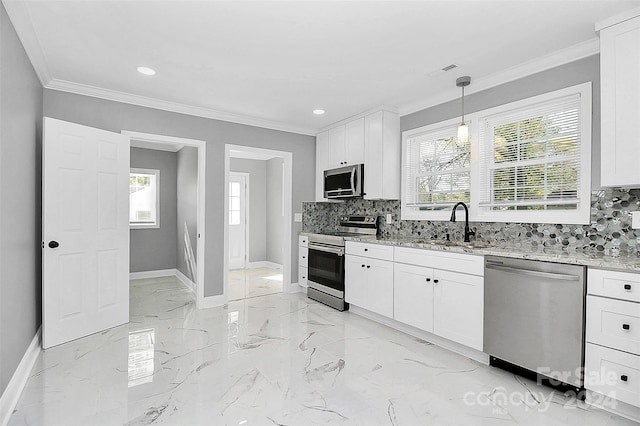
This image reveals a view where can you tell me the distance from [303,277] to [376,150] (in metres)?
2.15

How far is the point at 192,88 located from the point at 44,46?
3.94 feet

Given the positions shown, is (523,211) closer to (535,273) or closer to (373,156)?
(535,273)

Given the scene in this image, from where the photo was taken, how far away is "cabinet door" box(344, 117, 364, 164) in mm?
4309

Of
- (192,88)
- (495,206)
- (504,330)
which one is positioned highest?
(192,88)

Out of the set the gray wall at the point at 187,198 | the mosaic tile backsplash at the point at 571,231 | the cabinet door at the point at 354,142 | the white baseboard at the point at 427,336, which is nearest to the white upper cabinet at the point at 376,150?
the cabinet door at the point at 354,142

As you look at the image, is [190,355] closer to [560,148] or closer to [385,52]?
[385,52]

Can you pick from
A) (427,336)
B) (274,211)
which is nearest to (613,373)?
(427,336)

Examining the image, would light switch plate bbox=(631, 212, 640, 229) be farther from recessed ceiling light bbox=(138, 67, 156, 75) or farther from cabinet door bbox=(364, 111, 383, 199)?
recessed ceiling light bbox=(138, 67, 156, 75)

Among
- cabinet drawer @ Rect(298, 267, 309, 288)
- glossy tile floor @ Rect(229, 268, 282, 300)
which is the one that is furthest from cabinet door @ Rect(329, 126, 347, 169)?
glossy tile floor @ Rect(229, 268, 282, 300)

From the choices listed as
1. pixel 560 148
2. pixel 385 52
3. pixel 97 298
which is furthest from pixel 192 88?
pixel 560 148

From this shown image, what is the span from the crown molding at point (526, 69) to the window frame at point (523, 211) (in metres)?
0.21

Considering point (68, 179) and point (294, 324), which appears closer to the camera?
point (68, 179)

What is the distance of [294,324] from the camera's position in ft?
11.8

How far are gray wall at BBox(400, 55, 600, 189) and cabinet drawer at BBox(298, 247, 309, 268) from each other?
7.85 feet
